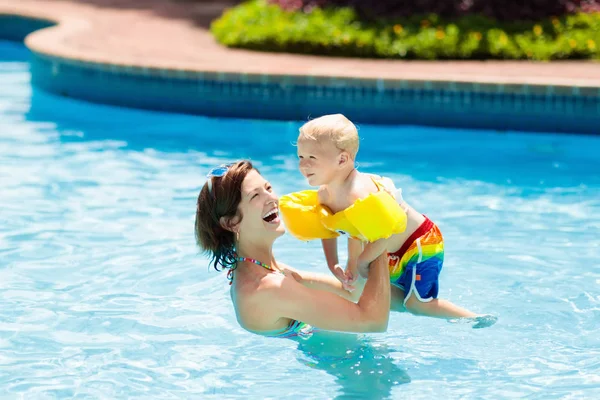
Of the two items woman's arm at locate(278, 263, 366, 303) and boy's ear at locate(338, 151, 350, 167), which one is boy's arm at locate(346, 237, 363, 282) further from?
boy's ear at locate(338, 151, 350, 167)

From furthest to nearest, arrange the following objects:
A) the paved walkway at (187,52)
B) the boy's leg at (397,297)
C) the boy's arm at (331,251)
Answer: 1. the paved walkway at (187,52)
2. the boy's leg at (397,297)
3. the boy's arm at (331,251)

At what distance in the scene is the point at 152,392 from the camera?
188 inches

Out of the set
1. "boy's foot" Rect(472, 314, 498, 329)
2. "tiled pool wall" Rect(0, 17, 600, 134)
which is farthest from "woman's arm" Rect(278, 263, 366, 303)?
"tiled pool wall" Rect(0, 17, 600, 134)

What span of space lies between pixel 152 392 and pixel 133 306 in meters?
1.05

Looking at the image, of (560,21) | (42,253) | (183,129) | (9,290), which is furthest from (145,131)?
(560,21)

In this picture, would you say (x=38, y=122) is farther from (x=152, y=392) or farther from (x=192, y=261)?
(x=152, y=392)

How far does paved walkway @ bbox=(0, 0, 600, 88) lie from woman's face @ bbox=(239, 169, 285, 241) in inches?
223

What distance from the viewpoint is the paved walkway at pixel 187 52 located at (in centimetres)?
999

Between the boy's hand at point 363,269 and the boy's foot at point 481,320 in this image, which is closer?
the boy's hand at point 363,269

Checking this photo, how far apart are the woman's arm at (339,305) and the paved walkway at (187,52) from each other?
5.63 m

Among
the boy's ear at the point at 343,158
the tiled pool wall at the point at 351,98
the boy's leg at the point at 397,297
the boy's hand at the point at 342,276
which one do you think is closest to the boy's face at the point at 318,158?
the boy's ear at the point at 343,158

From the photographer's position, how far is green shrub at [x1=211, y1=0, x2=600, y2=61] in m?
11.0

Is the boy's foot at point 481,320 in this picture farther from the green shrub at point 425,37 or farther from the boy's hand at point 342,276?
the green shrub at point 425,37

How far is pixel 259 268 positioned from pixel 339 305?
1.32 ft
